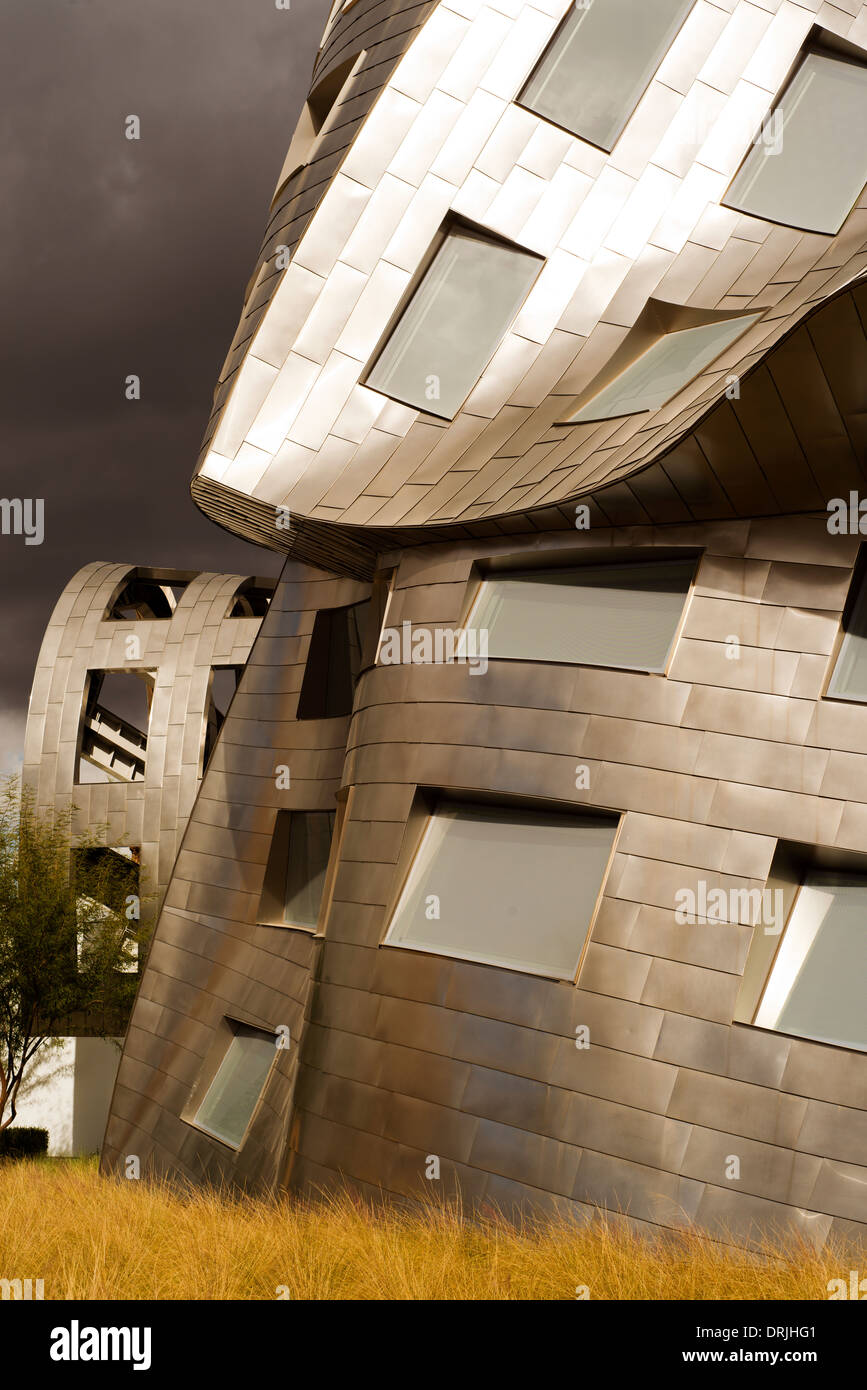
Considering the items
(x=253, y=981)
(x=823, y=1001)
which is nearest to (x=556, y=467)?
(x=823, y=1001)

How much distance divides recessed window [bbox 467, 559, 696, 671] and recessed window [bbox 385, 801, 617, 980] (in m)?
1.47

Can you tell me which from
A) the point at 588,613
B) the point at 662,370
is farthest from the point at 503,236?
the point at 588,613

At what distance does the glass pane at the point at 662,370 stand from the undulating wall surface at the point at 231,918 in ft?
13.4

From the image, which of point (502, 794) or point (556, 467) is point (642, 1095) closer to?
point (502, 794)

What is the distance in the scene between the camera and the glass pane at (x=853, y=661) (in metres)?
9.21

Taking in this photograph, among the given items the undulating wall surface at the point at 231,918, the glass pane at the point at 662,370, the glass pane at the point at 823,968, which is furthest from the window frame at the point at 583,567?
the undulating wall surface at the point at 231,918

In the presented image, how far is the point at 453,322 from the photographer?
42.6 ft

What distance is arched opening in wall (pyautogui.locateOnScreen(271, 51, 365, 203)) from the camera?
16.0 meters

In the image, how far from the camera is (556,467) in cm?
1105

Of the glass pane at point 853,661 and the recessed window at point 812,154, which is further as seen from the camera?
the recessed window at point 812,154

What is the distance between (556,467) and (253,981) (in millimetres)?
7317

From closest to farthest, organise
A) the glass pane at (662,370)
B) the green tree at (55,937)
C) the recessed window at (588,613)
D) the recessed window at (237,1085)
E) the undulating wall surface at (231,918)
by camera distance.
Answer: the recessed window at (588,613), the glass pane at (662,370), the recessed window at (237,1085), the undulating wall surface at (231,918), the green tree at (55,937)

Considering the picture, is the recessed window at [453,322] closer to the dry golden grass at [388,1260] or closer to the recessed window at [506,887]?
the recessed window at [506,887]

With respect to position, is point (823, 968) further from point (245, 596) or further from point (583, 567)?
point (245, 596)
